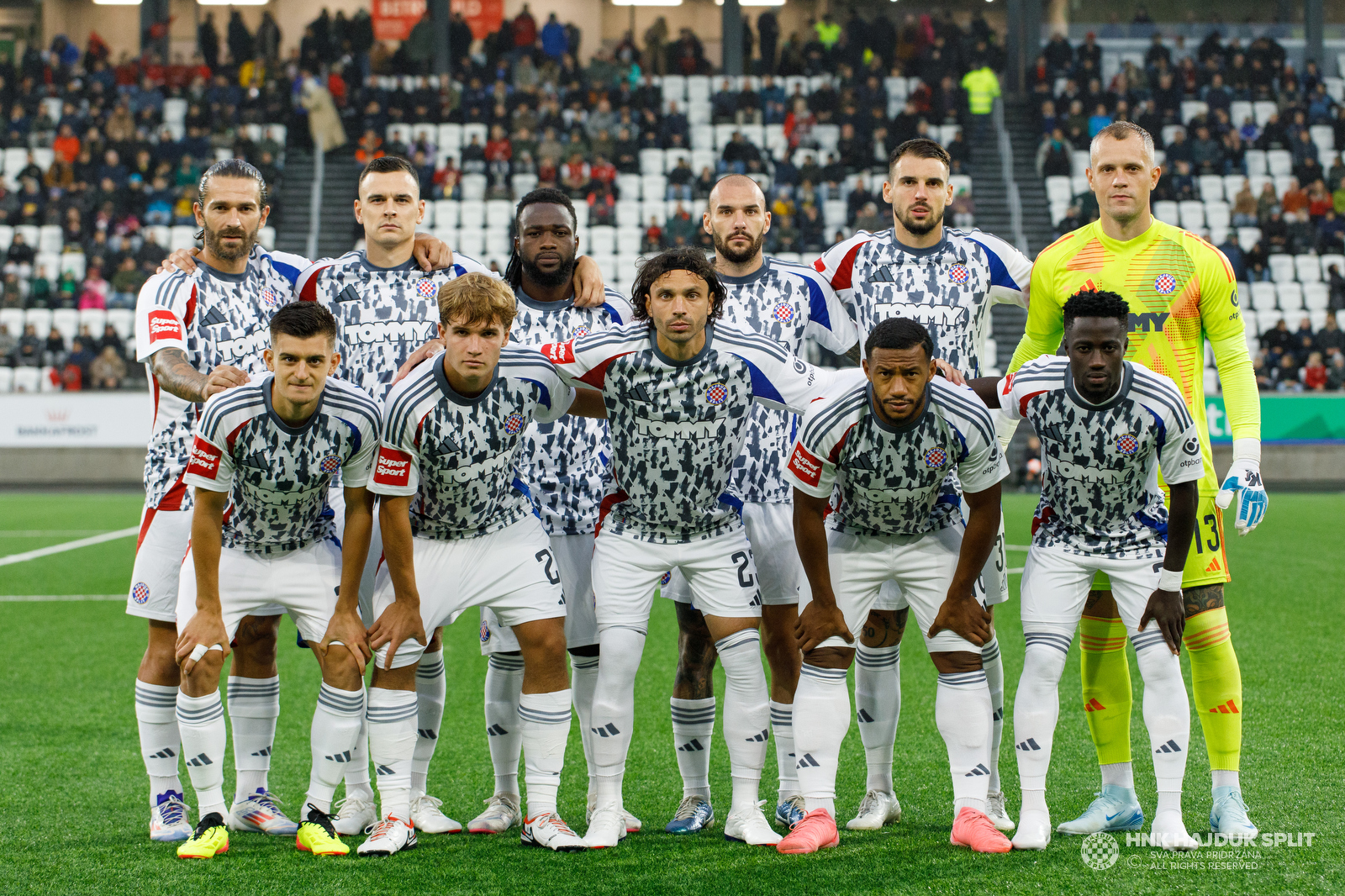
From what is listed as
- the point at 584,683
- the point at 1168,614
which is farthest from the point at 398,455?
the point at 1168,614

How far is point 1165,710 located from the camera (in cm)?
391

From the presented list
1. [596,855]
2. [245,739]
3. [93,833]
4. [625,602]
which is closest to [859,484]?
[625,602]

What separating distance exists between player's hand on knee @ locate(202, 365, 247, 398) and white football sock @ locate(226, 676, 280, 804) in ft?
3.54

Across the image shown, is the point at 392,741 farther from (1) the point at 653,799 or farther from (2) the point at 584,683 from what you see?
(1) the point at 653,799

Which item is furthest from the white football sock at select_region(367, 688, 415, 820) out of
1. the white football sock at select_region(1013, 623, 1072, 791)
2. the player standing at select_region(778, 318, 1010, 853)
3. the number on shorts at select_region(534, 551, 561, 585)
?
the white football sock at select_region(1013, 623, 1072, 791)

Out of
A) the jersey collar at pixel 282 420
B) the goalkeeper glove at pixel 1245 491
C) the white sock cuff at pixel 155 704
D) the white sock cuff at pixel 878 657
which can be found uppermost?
the jersey collar at pixel 282 420

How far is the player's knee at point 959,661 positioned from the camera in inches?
158

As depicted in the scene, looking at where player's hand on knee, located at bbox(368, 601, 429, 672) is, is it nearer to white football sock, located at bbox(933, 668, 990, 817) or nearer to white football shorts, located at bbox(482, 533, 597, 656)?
white football shorts, located at bbox(482, 533, 597, 656)

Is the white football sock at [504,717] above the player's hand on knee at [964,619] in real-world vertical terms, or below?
below

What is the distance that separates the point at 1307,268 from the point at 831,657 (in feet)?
62.6

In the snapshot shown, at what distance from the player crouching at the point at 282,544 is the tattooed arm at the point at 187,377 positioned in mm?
52

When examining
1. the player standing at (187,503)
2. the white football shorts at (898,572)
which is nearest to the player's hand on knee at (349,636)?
the player standing at (187,503)

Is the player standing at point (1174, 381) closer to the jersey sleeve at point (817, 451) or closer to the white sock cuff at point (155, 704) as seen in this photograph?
the jersey sleeve at point (817, 451)

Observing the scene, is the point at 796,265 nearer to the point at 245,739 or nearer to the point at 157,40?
the point at 245,739
